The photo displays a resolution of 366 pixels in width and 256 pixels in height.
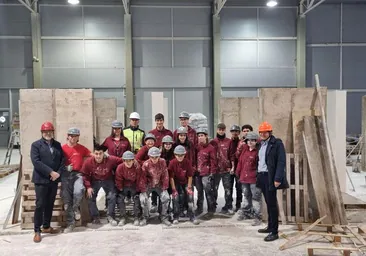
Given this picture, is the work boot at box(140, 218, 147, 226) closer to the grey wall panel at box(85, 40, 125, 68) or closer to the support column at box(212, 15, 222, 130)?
the support column at box(212, 15, 222, 130)

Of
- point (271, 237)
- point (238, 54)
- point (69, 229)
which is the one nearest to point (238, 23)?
point (238, 54)

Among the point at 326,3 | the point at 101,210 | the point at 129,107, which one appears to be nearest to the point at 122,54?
the point at 129,107

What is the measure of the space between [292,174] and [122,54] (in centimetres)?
1274

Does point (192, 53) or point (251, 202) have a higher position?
point (192, 53)

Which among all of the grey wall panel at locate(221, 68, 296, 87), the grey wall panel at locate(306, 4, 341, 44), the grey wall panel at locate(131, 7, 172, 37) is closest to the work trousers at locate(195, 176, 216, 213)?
the grey wall panel at locate(221, 68, 296, 87)

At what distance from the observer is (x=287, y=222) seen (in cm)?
601

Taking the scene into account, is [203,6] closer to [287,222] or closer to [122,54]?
[122,54]

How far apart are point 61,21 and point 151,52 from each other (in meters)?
4.49

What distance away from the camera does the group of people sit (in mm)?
5371

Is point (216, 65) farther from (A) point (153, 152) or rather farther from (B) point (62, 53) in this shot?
(A) point (153, 152)

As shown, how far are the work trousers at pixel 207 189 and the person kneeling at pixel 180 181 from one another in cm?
37

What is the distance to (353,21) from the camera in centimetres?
1775

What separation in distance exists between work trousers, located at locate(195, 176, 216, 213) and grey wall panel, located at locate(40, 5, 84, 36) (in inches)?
504

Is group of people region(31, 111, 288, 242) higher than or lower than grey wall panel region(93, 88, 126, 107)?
lower
